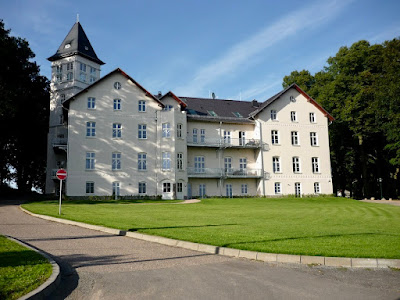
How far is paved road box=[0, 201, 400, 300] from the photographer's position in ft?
16.9

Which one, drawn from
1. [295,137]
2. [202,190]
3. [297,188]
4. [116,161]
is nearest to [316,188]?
[297,188]

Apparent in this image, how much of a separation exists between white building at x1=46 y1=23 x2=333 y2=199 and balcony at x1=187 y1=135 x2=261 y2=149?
0.12 m

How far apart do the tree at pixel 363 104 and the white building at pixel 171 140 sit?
320cm

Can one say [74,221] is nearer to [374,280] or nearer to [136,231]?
[136,231]

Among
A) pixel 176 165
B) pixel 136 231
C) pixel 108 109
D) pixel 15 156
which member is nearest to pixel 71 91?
pixel 108 109

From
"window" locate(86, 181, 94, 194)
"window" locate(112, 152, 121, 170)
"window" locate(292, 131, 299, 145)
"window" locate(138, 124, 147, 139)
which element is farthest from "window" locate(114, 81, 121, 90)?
"window" locate(292, 131, 299, 145)

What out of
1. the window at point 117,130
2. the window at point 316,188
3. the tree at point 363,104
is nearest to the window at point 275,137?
the window at point 316,188

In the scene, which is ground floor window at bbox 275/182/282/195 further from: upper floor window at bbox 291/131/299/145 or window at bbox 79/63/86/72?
window at bbox 79/63/86/72

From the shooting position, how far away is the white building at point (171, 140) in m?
34.8

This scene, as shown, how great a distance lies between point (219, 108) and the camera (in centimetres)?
4222

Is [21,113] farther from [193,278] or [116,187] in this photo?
[193,278]

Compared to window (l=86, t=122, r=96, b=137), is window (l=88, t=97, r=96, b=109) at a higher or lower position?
higher

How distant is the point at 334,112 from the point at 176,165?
72.7ft

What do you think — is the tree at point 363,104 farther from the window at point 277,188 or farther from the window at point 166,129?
the window at point 166,129
